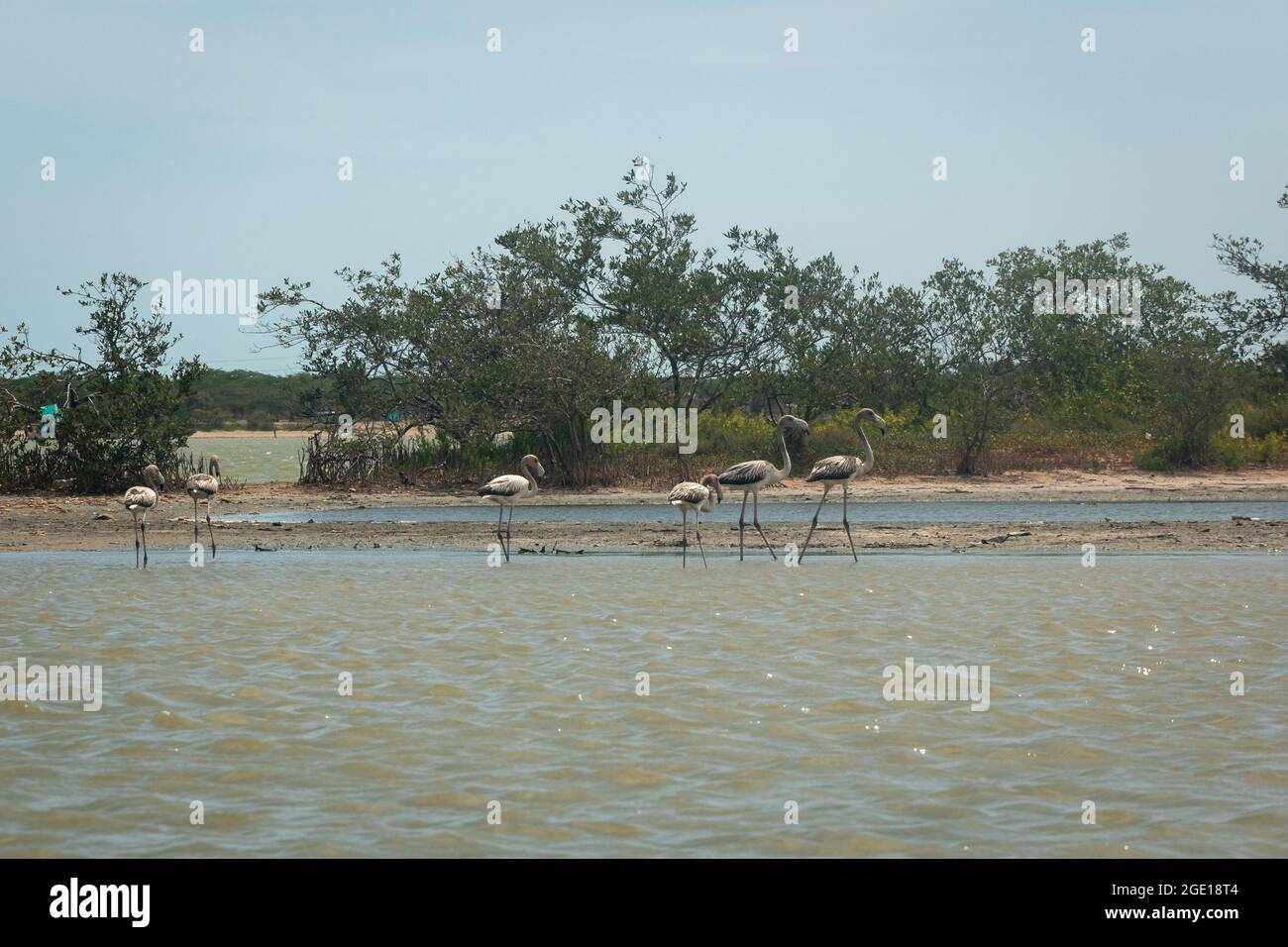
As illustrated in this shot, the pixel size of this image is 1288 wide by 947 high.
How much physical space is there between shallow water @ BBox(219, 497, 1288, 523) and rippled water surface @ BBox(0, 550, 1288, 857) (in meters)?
8.01

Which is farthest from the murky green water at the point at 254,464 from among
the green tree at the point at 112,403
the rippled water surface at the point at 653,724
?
the rippled water surface at the point at 653,724

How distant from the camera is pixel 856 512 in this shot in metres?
24.1

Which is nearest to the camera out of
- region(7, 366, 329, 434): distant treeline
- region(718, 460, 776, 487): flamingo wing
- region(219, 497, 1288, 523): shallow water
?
region(718, 460, 776, 487): flamingo wing

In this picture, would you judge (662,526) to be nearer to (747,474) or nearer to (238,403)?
(747,474)

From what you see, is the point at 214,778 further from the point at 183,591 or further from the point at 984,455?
the point at 984,455

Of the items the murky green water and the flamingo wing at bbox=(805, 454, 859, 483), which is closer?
the flamingo wing at bbox=(805, 454, 859, 483)

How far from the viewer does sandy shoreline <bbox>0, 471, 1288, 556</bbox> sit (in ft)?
62.7

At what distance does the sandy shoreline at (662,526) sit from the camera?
19109 mm

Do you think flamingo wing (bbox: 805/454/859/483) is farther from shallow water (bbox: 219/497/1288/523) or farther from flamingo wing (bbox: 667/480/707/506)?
shallow water (bbox: 219/497/1288/523)

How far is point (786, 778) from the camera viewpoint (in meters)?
7.00

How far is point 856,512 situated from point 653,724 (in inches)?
641

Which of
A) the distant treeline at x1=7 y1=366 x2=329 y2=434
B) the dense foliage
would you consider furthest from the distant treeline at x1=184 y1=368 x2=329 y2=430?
the dense foliage

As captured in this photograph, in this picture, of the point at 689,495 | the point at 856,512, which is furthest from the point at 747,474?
the point at 856,512
